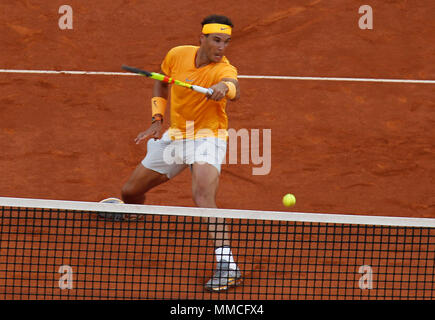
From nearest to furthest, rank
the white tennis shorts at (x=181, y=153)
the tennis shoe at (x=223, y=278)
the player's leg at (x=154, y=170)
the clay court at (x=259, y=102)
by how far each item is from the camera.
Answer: the tennis shoe at (x=223, y=278) < the white tennis shorts at (x=181, y=153) < the player's leg at (x=154, y=170) < the clay court at (x=259, y=102)

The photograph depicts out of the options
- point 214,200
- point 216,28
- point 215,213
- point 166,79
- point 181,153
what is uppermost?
point 216,28

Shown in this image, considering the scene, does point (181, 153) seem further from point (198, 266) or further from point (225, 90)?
point (198, 266)

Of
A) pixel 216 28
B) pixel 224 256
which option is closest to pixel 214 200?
pixel 224 256

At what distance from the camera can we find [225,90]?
18.7 feet

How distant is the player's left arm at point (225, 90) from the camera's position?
5.68 m

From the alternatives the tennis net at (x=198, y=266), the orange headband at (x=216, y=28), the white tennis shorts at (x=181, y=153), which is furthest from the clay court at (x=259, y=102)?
the orange headband at (x=216, y=28)

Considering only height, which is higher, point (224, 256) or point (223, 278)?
point (224, 256)

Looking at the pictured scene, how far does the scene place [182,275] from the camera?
5.86m

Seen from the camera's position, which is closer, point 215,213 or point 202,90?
point 215,213

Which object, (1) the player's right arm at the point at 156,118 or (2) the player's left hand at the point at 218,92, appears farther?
(1) the player's right arm at the point at 156,118

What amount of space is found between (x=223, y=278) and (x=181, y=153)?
1.07m

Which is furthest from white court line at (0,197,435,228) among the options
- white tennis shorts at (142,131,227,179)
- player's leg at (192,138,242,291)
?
white tennis shorts at (142,131,227,179)

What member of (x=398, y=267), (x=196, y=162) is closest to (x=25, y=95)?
(x=196, y=162)

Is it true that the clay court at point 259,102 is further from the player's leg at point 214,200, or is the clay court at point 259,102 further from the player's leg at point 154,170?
the player's leg at point 214,200
